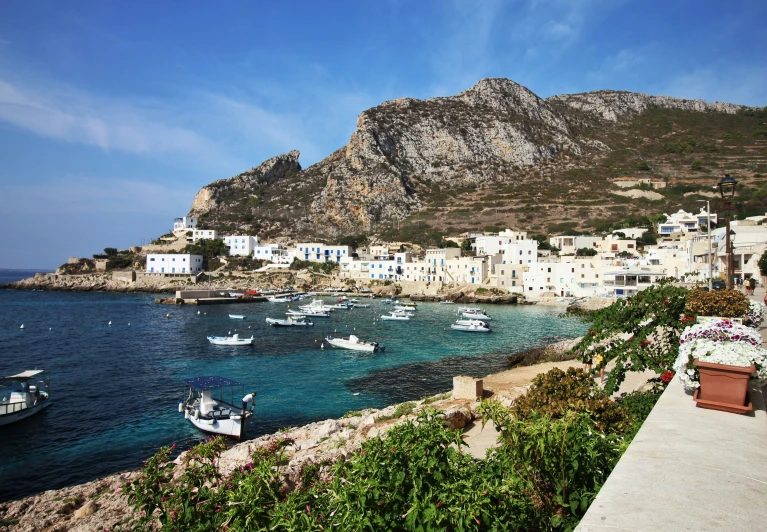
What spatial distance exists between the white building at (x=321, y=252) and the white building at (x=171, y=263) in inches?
831

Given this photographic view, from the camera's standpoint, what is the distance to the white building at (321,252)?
93.4 m

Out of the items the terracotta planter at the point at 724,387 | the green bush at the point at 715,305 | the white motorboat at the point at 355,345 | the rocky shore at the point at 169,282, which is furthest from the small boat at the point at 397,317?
the terracotta planter at the point at 724,387

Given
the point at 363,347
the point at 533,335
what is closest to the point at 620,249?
the point at 533,335

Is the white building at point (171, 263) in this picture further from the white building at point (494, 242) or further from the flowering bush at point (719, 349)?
the flowering bush at point (719, 349)

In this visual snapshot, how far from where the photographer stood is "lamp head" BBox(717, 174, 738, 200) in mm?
10836

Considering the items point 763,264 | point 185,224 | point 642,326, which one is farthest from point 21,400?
point 185,224

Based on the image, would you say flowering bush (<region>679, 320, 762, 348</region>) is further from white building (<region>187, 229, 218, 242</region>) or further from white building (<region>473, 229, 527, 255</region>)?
white building (<region>187, 229, 218, 242</region>)

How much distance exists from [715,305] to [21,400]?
81.3 ft

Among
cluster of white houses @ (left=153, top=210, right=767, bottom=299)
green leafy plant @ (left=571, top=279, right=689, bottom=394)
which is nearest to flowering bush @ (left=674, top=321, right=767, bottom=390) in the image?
green leafy plant @ (left=571, top=279, right=689, bottom=394)

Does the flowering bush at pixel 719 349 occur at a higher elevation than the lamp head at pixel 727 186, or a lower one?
lower

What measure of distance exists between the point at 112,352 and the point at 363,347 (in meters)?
18.6

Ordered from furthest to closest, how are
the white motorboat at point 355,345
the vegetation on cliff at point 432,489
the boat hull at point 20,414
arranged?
the white motorboat at point 355,345
the boat hull at point 20,414
the vegetation on cliff at point 432,489

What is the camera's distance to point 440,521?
316 cm

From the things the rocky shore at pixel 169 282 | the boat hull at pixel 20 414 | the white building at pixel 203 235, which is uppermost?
the white building at pixel 203 235
